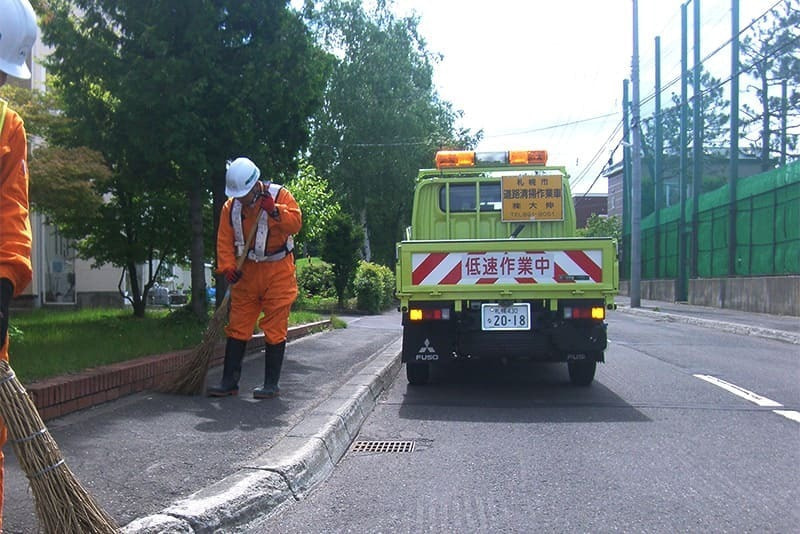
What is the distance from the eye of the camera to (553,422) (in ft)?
20.2

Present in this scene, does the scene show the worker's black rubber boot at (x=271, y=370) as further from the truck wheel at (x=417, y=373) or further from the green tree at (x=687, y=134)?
the green tree at (x=687, y=134)

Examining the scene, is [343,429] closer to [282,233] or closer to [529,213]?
[282,233]

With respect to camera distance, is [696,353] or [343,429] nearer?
[343,429]

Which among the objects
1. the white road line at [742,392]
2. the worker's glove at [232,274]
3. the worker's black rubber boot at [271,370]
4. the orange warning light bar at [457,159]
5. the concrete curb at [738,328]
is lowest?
the white road line at [742,392]

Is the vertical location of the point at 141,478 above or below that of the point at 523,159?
below

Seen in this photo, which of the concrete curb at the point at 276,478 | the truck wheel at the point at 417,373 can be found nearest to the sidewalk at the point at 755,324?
the truck wheel at the point at 417,373

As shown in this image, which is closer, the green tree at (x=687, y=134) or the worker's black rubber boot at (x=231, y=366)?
the worker's black rubber boot at (x=231, y=366)

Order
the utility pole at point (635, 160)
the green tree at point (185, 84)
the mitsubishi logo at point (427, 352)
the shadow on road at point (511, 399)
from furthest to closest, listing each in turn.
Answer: the utility pole at point (635, 160) → the green tree at point (185, 84) → the mitsubishi logo at point (427, 352) → the shadow on road at point (511, 399)

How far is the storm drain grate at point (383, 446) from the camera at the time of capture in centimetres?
537

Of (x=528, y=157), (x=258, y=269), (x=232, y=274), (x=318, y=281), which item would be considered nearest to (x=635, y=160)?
(x=318, y=281)

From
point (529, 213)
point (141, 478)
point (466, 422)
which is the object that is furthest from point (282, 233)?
point (529, 213)

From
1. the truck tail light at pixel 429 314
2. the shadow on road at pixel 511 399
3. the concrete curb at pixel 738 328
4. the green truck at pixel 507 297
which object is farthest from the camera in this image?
the concrete curb at pixel 738 328

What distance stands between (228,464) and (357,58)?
105 ft

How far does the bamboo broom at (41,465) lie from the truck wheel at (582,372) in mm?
5865
